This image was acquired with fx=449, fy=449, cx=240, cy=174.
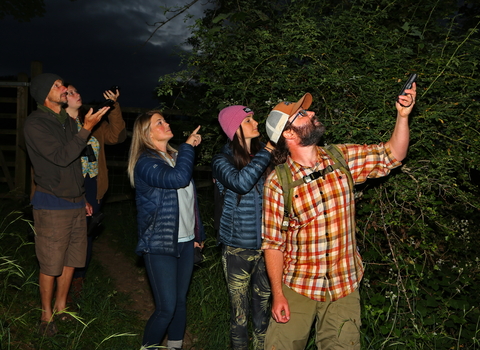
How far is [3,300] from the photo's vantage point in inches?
165

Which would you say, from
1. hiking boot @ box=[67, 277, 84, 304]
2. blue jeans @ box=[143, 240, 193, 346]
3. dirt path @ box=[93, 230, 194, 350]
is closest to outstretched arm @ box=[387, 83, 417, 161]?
blue jeans @ box=[143, 240, 193, 346]

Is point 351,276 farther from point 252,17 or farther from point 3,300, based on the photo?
point 3,300

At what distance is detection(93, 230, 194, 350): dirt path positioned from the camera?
Answer: 205 inches

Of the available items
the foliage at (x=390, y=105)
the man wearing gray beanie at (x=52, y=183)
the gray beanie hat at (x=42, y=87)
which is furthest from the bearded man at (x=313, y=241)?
the gray beanie hat at (x=42, y=87)

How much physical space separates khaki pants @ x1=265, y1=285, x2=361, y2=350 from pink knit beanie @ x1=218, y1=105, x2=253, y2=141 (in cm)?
129

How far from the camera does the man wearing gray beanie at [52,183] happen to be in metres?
3.74

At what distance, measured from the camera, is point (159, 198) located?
3404 mm

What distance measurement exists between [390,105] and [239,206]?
131 centimetres

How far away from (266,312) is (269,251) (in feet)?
3.39

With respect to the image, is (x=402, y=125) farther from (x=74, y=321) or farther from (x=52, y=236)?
(x=74, y=321)

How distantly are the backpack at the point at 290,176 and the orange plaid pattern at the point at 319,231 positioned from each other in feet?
0.08

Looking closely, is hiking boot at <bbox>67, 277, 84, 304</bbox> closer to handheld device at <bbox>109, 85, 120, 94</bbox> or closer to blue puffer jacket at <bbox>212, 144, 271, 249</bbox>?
handheld device at <bbox>109, 85, 120, 94</bbox>

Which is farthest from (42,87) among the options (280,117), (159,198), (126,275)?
(126,275)

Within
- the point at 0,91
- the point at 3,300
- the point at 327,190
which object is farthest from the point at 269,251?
the point at 0,91
